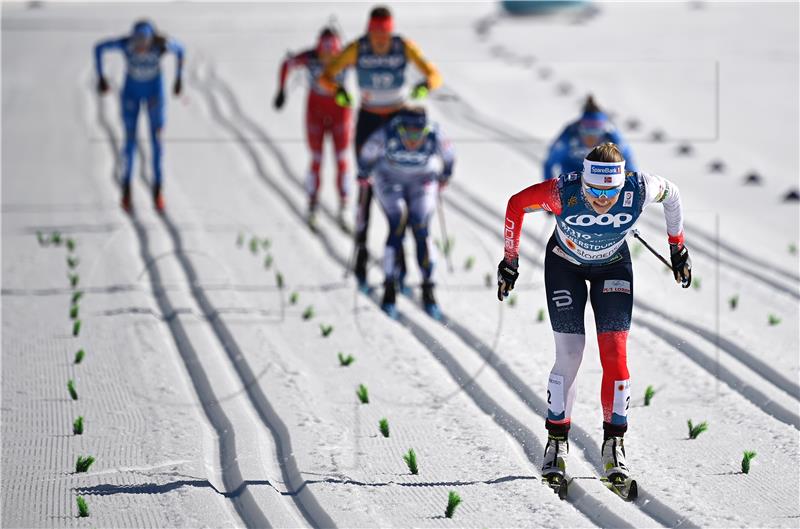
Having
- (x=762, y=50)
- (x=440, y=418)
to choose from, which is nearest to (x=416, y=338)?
(x=440, y=418)

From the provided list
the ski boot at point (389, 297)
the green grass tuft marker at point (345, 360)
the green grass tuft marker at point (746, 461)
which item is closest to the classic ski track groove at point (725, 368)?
the green grass tuft marker at point (746, 461)

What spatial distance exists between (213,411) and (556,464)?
2.60 metres

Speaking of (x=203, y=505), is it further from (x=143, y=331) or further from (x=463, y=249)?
(x=463, y=249)

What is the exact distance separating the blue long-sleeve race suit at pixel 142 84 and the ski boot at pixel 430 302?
469cm

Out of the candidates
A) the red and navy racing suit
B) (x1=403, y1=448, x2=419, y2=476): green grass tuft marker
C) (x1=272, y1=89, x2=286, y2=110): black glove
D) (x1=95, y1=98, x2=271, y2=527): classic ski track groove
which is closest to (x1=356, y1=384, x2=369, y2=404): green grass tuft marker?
(x1=95, y1=98, x2=271, y2=527): classic ski track groove

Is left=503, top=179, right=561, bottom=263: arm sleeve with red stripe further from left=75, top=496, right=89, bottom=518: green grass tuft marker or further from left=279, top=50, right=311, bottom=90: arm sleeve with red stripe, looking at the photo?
left=279, top=50, right=311, bottom=90: arm sleeve with red stripe

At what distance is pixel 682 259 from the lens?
7125 mm

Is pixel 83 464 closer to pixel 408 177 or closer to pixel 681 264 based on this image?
pixel 681 264

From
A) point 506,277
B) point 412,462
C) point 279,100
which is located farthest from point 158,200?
point 506,277

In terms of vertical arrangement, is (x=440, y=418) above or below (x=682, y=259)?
below

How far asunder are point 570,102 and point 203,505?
50.8 ft

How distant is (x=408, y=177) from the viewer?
10555 mm

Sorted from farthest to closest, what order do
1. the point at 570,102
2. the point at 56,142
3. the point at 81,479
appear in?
the point at 570,102 < the point at 56,142 < the point at 81,479

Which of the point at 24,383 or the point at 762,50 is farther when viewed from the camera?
the point at 762,50
